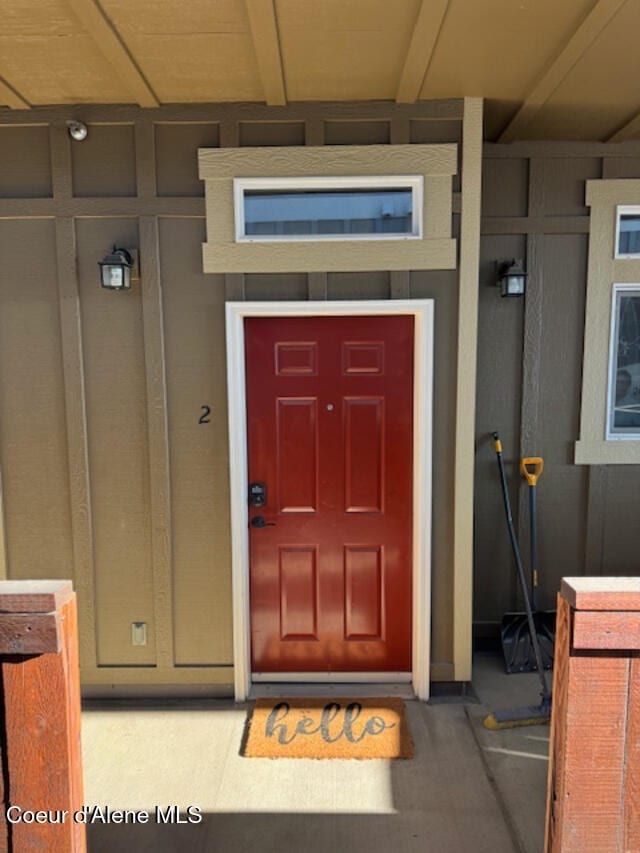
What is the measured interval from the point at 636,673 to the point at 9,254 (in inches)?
127

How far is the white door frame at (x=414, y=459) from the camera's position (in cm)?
290

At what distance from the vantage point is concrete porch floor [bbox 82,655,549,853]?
2.20 m

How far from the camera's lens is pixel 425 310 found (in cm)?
289

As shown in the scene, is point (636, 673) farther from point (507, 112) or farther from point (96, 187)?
point (96, 187)

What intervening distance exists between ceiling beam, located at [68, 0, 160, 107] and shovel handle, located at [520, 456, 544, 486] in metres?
2.77

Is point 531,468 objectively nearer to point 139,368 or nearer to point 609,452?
point 609,452

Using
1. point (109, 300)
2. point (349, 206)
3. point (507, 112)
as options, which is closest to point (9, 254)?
point (109, 300)

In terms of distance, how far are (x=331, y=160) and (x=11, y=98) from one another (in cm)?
156

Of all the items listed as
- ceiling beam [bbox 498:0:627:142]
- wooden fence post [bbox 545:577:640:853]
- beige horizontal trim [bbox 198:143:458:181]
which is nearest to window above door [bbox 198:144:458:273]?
beige horizontal trim [bbox 198:143:458:181]

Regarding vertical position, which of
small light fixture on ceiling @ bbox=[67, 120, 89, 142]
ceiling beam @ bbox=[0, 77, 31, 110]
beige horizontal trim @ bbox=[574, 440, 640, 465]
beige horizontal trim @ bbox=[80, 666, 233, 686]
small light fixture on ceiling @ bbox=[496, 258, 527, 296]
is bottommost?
beige horizontal trim @ bbox=[80, 666, 233, 686]

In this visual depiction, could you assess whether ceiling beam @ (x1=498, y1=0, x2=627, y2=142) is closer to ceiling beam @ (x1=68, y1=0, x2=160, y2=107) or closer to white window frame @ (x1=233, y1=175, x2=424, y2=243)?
white window frame @ (x1=233, y1=175, x2=424, y2=243)

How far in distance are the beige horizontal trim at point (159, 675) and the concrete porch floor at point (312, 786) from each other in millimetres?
121

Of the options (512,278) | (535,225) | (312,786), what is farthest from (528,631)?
(535,225)

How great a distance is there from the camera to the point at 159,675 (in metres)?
3.10
